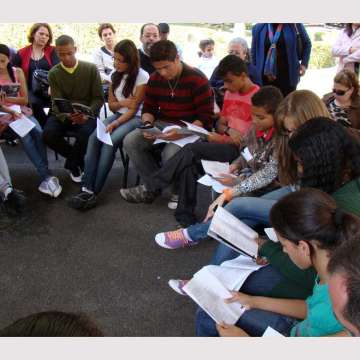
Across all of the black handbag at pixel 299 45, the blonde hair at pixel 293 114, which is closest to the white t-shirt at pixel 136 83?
the black handbag at pixel 299 45

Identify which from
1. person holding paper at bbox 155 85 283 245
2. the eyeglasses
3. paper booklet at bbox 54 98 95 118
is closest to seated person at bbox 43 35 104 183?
paper booklet at bbox 54 98 95 118

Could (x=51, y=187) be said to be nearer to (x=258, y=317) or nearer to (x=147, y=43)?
(x=147, y=43)

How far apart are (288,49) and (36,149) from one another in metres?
2.33

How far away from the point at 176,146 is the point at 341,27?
2392 mm

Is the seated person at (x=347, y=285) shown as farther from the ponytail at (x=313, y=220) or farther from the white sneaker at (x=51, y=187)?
the white sneaker at (x=51, y=187)

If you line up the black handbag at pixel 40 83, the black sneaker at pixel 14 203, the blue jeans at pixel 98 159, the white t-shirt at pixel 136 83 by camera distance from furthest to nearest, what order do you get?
the black handbag at pixel 40 83, the white t-shirt at pixel 136 83, the blue jeans at pixel 98 159, the black sneaker at pixel 14 203

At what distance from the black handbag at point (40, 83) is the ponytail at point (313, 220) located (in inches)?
118

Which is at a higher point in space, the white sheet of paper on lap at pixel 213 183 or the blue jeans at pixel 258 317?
the white sheet of paper on lap at pixel 213 183

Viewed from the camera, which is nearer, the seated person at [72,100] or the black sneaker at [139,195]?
the black sneaker at [139,195]

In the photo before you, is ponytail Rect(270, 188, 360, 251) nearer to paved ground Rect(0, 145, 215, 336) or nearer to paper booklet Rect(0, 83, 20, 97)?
paved ground Rect(0, 145, 215, 336)

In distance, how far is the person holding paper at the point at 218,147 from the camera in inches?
106

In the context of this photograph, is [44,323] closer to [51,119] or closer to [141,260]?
[141,260]

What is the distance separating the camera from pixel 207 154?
8.87 feet

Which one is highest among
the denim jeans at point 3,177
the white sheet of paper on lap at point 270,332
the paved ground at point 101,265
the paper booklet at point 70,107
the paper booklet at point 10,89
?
the paper booklet at point 10,89
